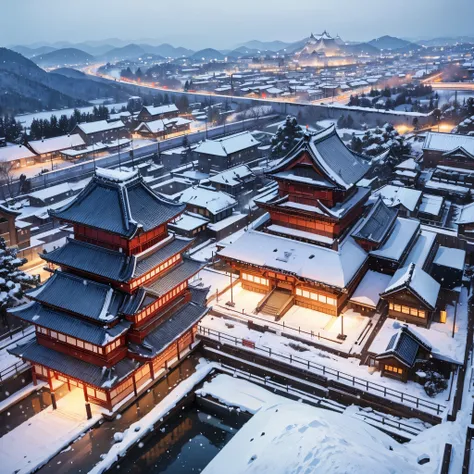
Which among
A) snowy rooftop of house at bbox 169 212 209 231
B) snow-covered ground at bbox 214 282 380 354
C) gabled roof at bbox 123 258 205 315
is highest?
gabled roof at bbox 123 258 205 315

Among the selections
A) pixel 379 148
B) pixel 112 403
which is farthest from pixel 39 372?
pixel 379 148

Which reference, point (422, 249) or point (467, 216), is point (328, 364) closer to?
point (422, 249)

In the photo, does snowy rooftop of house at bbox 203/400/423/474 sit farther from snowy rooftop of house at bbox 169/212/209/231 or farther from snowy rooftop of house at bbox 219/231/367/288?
snowy rooftop of house at bbox 169/212/209/231

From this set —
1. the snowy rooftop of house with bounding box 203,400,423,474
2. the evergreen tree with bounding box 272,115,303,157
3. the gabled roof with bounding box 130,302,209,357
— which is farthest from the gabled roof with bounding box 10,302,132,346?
the evergreen tree with bounding box 272,115,303,157

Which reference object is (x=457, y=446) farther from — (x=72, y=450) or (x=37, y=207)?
(x=37, y=207)

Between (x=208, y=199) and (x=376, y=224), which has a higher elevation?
(x=376, y=224)

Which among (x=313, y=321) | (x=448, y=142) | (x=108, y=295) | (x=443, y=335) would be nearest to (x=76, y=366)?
(x=108, y=295)
